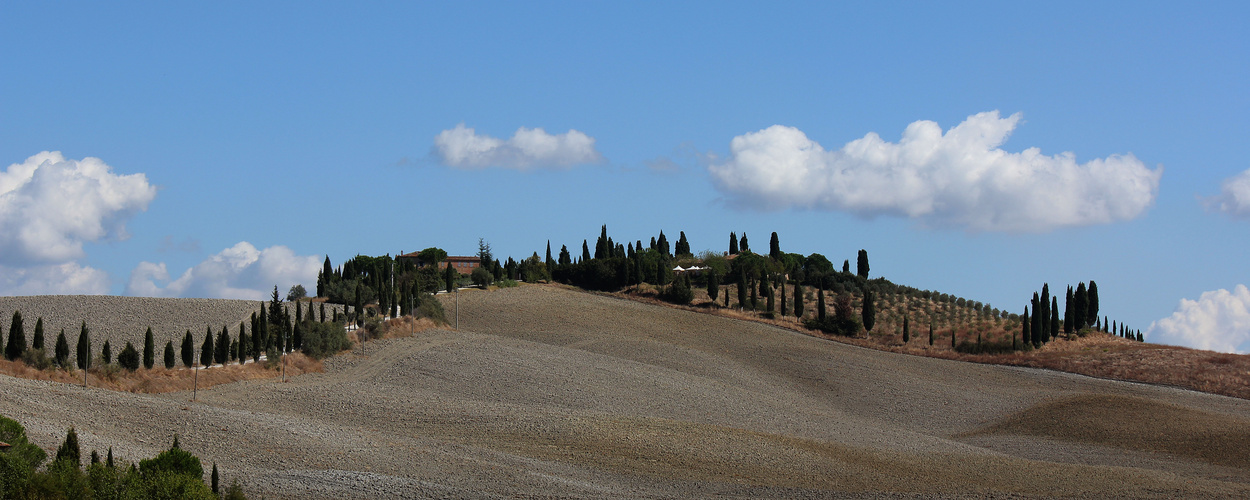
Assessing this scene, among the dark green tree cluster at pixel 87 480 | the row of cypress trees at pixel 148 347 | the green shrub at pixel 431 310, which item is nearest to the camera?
the dark green tree cluster at pixel 87 480

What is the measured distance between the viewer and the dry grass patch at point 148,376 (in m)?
34.5

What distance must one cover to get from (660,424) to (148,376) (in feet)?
60.1

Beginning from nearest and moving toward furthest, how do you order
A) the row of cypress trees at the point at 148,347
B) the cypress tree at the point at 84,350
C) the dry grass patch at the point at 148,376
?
the dry grass patch at the point at 148,376 < the cypress tree at the point at 84,350 < the row of cypress trees at the point at 148,347

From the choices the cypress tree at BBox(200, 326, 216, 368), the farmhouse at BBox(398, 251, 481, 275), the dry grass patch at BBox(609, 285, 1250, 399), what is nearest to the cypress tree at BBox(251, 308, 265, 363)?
the cypress tree at BBox(200, 326, 216, 368)

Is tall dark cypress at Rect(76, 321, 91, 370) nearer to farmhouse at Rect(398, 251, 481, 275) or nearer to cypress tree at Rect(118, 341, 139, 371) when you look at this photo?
cypress tree at Rect(118, 341, 139, 371)

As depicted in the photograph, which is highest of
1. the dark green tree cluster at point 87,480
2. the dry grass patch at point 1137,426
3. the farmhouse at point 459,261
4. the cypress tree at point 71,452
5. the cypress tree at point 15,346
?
the farmhouse at point 459,261

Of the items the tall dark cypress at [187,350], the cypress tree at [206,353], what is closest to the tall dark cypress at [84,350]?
the tall dark cypress at [187,350]

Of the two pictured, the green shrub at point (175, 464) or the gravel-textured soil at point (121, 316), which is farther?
the gravel-textured soil at point (121, 316)

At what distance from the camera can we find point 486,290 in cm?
8188

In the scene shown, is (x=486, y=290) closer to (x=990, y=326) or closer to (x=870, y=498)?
(x=990, y=326)

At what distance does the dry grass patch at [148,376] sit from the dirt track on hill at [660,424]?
1.37m

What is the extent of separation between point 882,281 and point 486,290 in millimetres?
40884

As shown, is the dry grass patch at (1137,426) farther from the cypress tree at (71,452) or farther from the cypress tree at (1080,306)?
the cypress tree at (71,452)

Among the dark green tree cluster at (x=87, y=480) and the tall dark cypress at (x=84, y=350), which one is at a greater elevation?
the tall dark cypress at (x=84, y=350)
